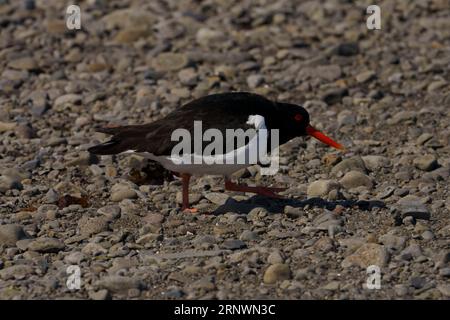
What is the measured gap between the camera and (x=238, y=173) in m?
9.20

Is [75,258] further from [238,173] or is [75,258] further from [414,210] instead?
[414,210]

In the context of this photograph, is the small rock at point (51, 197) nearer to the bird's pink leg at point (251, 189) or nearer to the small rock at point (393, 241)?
the bird's pink leg at point (251, 189)

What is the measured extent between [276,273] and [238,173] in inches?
98.6

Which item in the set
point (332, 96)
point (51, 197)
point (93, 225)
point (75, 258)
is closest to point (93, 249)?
point (75, 258)

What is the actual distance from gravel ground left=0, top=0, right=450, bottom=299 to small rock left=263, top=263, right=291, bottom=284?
0.01m

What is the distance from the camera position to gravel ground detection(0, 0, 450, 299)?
273 inches

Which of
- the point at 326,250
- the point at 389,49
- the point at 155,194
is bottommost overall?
the point at 326,250

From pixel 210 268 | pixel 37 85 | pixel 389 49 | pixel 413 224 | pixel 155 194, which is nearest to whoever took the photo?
pixel 210 268

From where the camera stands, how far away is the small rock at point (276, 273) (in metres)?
6.79

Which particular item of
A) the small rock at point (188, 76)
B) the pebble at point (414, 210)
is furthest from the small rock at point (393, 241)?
the small rock at point (188, 76)
